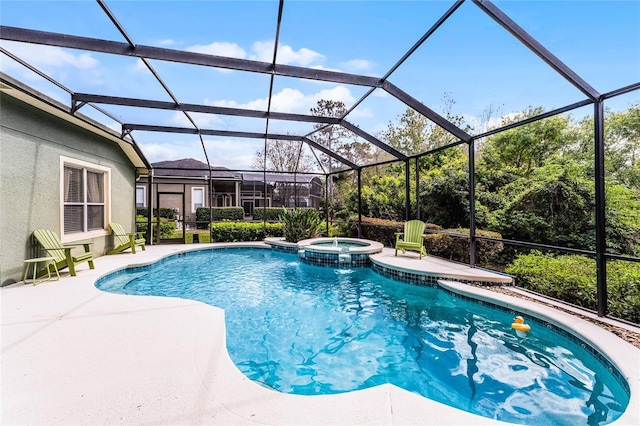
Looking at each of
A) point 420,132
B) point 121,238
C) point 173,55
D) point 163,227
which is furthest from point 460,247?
point 163,227

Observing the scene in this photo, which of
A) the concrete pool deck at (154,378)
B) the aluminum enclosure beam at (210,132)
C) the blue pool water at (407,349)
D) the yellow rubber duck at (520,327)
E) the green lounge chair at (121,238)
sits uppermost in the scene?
the aluminum enclosure beam at (210,132)

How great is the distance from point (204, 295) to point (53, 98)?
15.8ft

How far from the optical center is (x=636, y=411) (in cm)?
217

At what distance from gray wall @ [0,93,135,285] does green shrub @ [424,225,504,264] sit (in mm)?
8926

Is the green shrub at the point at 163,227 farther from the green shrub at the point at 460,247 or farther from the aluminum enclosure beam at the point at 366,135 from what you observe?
the green shrub at the point at 460,247

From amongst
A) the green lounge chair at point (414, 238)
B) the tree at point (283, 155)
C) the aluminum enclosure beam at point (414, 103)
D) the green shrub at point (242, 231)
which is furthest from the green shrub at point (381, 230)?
the tree at point (283, 155)

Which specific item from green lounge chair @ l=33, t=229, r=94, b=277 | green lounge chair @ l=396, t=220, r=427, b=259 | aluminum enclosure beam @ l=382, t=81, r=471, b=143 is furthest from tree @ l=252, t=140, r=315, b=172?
green lounge chair @ l=33, t=229, r=94, b=277

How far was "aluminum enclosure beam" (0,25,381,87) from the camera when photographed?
14.6 feet

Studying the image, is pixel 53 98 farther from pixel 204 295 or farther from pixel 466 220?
pixel 466 220

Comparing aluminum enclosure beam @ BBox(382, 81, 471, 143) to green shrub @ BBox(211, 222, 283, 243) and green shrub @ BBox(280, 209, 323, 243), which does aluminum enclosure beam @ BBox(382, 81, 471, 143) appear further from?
green shrub @ BBox(211, 222, 283, 243)

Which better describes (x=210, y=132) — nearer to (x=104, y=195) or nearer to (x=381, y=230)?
(x=104, y=195)

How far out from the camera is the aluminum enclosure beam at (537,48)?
402 centimetres

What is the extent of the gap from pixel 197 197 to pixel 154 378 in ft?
59.1

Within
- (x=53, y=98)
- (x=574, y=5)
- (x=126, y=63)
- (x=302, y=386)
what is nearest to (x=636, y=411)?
(x=302, y=386)
